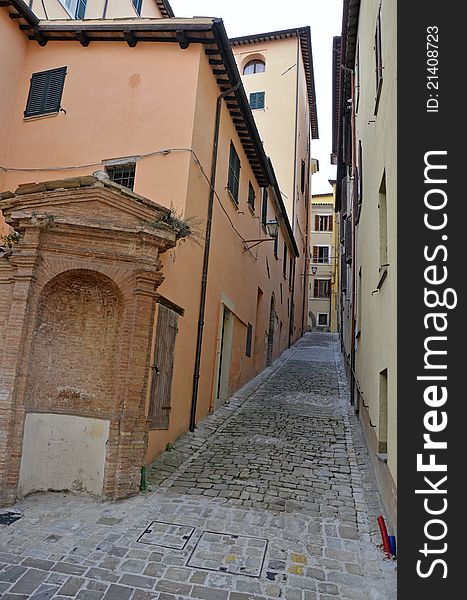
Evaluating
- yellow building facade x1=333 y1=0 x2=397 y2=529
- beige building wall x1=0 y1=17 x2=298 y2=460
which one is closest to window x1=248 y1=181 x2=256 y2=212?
beige building wall x1=0 y1=17 x2=298 y2=460

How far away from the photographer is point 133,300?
670 centimetres

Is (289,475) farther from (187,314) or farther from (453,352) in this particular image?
(453,352)

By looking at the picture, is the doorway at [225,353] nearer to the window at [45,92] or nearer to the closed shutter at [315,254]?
the window at [45,92]

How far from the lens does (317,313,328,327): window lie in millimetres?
38812

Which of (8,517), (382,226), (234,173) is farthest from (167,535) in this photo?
(234,173)

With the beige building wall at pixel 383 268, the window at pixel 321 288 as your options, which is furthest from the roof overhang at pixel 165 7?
the window at pixel 321 288

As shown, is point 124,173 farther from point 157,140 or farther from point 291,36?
point 291,36

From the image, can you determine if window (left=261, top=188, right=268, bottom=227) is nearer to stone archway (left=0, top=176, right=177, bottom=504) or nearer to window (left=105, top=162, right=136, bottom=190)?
window (left=105, top=162, right=136, bottom=190)

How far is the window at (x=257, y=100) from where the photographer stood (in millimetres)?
25031

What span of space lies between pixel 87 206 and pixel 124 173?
2.94 m

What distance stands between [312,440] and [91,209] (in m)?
5.94

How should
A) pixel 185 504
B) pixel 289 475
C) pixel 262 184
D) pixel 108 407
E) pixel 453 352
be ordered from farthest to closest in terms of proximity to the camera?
1. pixel 262 184
2. pixel 289 475
3. pixel 108 407
4. pixel 185 504
5. pixel 453 352

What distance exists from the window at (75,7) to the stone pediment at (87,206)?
390 inches

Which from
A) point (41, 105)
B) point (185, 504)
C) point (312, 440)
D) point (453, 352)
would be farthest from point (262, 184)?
point (453, 352)
